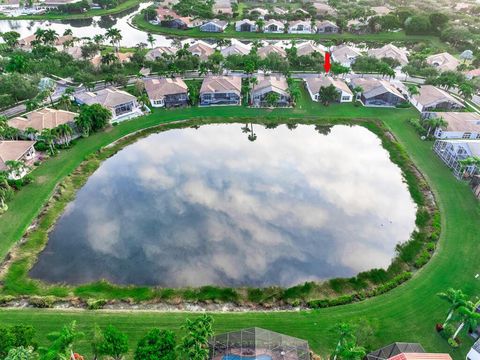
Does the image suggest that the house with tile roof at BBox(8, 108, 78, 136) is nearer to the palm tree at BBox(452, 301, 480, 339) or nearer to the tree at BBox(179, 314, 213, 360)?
the tree at BBox(179, 314, 213, 360)

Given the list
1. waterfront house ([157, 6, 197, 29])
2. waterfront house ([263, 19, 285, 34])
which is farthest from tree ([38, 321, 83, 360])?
waterfront house ([157, 6, 197, 29])

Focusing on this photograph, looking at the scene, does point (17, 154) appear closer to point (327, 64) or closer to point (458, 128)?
point (327, 64)

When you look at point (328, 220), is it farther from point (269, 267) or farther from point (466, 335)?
point (466, 335)

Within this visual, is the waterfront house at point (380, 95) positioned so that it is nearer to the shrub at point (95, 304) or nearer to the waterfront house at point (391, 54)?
the waterfront house at point (391, 54)

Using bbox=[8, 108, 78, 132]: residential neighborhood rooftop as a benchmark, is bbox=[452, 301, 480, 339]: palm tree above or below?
below

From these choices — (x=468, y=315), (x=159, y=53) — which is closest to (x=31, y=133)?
(x=159, y=53)

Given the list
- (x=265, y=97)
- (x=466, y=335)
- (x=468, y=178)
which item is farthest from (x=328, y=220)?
(x=265, y=97)
